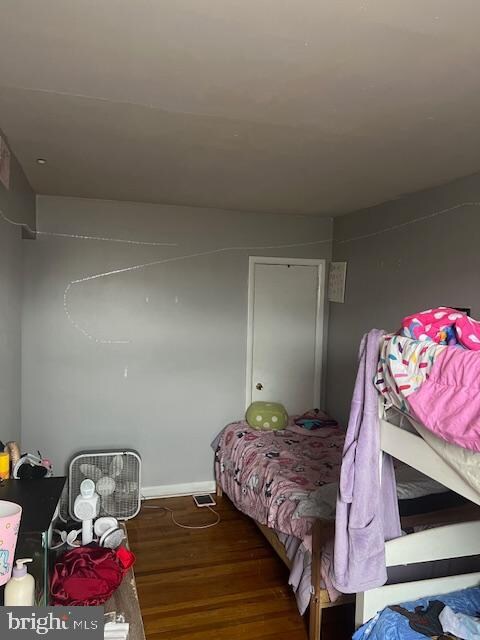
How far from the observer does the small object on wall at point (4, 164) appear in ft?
7.13

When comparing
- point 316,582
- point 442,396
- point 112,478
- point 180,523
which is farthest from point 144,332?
point 442,396

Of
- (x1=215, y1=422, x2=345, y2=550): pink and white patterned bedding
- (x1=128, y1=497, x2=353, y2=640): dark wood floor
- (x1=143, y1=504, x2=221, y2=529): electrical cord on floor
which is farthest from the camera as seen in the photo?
(x1=143, y1=504, x2=221, y2=529): electrical cord on floor

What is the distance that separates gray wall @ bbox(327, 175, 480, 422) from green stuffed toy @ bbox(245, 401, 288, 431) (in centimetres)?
51

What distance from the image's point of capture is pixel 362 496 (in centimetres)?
178

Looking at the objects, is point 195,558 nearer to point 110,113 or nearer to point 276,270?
point 276,270

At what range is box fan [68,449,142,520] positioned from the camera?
3574mm

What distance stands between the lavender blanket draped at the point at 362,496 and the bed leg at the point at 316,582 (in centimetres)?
49

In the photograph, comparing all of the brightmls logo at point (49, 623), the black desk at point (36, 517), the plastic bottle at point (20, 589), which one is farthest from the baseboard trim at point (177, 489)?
the brightmls logo at point (49, 623)

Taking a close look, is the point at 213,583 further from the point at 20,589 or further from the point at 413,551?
the point at 20,589

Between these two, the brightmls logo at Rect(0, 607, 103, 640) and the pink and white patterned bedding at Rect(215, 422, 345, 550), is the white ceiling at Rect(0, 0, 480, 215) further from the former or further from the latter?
the pink and white patterned bedding at Rect(215, 422, 345, 550)

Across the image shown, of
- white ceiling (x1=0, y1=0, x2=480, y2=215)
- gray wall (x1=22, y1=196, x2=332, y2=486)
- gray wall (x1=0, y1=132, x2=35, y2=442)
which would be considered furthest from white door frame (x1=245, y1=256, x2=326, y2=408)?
gray wall (x1=0, y1=132, x2=35, y2=442)

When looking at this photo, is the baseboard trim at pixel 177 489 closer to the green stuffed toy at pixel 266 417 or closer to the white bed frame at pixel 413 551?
the green stuffed toy at pixel 266 417

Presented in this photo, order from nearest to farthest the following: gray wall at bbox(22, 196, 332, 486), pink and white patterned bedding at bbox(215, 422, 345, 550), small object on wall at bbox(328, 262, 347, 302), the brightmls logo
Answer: the brightmls logo < pink and white patterned bedding at bbox(215, 422, 345, 550) < gray wall at bbox(22, 196, 332, 486) < small object on wall at bbox(328, 262, 347, 302)

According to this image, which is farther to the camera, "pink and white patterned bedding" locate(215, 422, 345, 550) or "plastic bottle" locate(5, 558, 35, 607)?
"pink and white patterned bedding" locate(215, 422, 345, 550)
